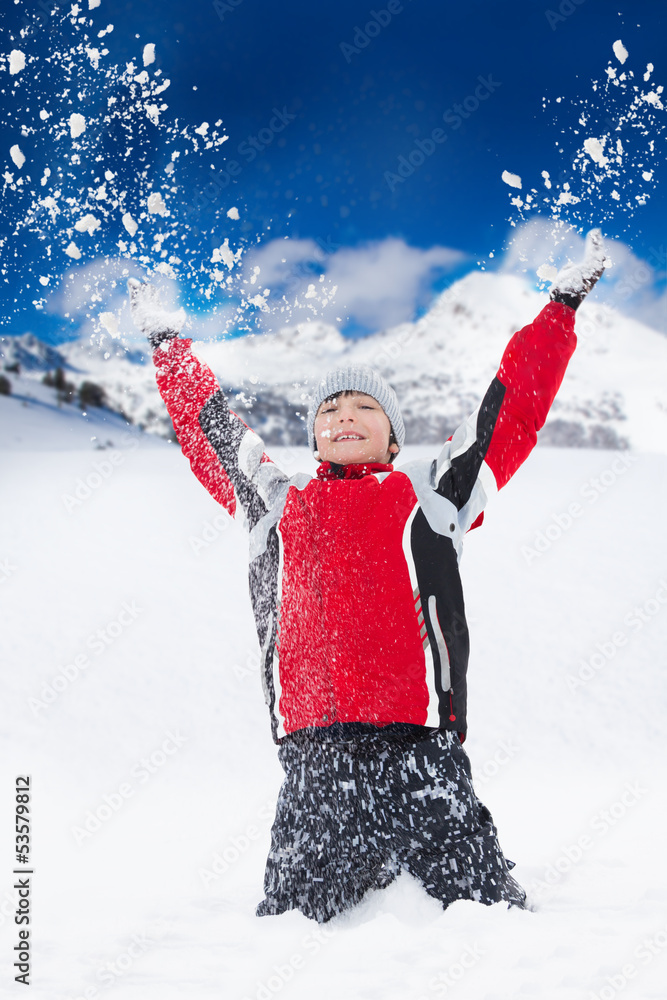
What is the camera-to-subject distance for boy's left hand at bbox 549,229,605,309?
198 cm

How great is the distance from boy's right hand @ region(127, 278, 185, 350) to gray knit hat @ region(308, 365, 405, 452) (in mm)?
546

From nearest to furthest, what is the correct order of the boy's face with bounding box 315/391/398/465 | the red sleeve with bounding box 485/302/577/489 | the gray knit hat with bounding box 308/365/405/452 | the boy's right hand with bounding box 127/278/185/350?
the red sleeve with bounding box 485/302/577/489
the boy's face with bounding box 315/391/398/465
the gray knit hat with bounding box 308/365/405/452
the boy's right hand with bounding box 127/278/185/350

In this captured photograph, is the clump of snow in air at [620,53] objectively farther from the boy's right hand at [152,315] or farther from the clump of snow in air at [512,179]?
the boy's right hand at [152,315]

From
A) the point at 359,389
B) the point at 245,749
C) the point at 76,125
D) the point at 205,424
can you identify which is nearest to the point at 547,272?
the point at 359,389

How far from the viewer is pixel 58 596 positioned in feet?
18.3

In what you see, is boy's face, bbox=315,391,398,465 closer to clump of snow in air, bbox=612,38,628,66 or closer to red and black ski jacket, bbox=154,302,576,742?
red and black ski jacket, bbox=154,302,576,742

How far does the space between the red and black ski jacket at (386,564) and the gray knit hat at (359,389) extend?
0.78ft

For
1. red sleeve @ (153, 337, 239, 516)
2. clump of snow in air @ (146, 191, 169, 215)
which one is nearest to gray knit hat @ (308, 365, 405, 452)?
red sleeve @ (153, 337, 239, 516)

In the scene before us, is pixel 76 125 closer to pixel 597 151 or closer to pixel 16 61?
pixel 16 61

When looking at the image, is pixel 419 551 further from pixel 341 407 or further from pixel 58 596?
pixel 58 596

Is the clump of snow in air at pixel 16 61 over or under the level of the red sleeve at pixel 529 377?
over

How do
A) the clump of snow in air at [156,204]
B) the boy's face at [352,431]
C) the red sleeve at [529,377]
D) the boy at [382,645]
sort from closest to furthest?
the boy at [382,645], the red sleeve at [529,377], the boy's face at [352,431], the clump of snow in air at [156,204]

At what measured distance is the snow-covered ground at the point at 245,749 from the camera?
1.48m

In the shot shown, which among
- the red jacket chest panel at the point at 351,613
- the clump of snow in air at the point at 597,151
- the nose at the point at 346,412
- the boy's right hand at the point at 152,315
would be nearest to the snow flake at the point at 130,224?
the boy's right hand at the point at 152,315
